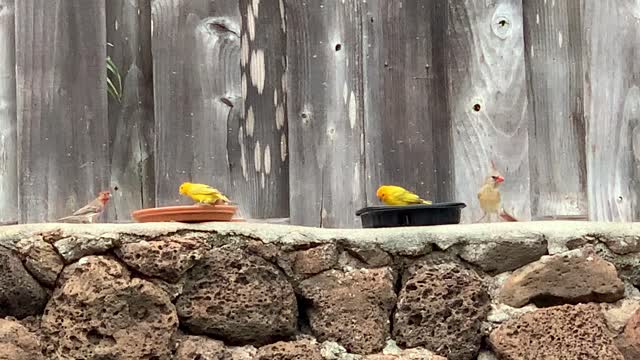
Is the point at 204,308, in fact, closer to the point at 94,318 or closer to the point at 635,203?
the point at 94,318

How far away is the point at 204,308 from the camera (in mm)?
2617

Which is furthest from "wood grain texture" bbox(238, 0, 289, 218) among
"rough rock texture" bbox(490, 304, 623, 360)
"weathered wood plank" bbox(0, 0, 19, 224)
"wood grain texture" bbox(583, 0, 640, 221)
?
"wood grain texture" bbox(583, 0, 640, 221)

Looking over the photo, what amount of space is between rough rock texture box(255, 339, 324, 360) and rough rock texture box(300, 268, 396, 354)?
0.06 m

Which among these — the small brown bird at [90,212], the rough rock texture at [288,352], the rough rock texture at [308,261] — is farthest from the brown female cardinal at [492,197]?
the small brown bird at [90,212]

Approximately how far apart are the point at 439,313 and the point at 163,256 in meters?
0.77

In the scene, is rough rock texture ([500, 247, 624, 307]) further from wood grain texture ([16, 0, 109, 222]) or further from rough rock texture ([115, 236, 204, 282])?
wood grain texture ([16, 0, 109, 222])

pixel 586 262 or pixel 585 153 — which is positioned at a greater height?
pixel 585 153

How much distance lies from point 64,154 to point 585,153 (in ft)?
5.26

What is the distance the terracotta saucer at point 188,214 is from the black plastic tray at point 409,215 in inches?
16.2

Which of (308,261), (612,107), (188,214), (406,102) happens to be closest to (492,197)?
(406,102)

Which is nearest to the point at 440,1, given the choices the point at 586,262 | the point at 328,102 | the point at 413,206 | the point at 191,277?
the point at 328,102

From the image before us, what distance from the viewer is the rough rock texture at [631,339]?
9.26ft

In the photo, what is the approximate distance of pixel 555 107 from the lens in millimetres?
3186

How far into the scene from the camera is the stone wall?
99.0 inches
